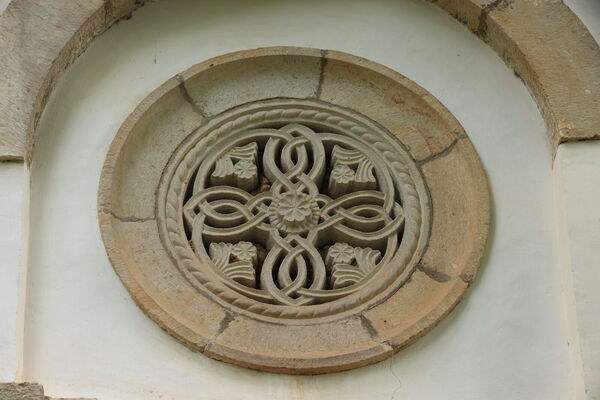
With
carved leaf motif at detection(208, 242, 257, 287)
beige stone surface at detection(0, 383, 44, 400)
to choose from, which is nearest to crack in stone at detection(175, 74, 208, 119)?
carved leaf motif at detection(208, 242, 257, 287)

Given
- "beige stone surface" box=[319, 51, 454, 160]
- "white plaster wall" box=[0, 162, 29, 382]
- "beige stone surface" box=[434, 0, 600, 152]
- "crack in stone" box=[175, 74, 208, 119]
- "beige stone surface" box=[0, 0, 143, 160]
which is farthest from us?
"crack in stone" box=[175, 74, 208, 119]

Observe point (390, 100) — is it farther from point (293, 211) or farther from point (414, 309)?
point (414, 309)

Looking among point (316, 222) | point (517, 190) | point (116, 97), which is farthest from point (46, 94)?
point (517, 190)

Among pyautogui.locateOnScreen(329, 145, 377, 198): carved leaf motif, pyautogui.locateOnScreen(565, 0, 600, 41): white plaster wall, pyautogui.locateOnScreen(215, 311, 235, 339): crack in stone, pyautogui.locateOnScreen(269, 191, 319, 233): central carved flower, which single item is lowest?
pyautogui.locateOnScreen(215, 311, 235, 339): crack in stone

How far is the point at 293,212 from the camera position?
26.4 ft

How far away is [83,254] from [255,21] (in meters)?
1.86

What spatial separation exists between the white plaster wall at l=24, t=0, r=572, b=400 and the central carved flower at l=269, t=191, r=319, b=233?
93 cm

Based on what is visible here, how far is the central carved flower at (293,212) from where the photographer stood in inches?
316

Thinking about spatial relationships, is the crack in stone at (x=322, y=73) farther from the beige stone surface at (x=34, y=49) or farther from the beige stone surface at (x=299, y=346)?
the beige stone surface at (x=299, y=346)

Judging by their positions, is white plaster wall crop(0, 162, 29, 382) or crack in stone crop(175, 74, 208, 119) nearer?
white plaster wall crop(0, 162, 29, 382)

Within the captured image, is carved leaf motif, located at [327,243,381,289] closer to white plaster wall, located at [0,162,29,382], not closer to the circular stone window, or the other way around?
the circular stone window

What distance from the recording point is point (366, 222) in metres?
8.02

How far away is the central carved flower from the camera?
8.02 metres

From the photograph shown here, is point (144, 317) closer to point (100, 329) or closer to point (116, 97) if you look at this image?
point (100, 329)
